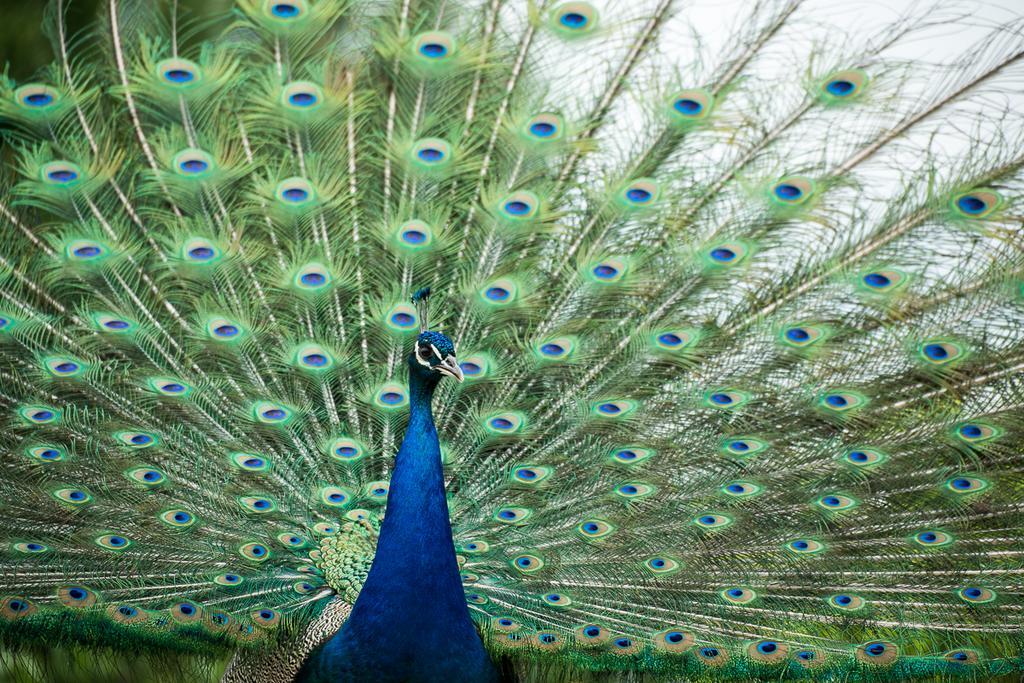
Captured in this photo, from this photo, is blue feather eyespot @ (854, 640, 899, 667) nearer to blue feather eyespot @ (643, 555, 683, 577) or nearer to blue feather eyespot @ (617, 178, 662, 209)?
blue feather eyespot @ (643, 555, 683, 577)

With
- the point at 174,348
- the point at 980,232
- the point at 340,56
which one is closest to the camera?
the point at 980,232

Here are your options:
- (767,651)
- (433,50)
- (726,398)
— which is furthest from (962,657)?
(433,50)

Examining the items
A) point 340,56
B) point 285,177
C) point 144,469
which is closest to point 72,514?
point 144,469

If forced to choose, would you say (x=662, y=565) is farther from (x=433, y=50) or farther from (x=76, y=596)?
(x=76, y=596)

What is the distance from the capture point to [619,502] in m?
2.46

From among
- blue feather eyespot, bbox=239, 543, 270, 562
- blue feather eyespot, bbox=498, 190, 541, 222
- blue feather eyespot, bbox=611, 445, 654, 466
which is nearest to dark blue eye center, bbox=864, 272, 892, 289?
blue feather eyespot, bbox=611, 445, 654, 466

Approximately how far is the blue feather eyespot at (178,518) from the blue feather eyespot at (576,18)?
1.46 meters

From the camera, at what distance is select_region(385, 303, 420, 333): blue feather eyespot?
7.66 feet

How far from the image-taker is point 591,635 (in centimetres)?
263

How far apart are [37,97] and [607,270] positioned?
1.29 meters

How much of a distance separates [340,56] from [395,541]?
1059 millimetres

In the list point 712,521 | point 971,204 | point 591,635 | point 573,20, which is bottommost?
point 591,635

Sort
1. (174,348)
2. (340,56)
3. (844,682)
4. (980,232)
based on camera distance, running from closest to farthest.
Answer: (980,232)
(340,56)
(174,348)
(844,682)

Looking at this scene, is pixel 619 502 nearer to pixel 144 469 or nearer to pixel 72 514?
pixel 144 469
